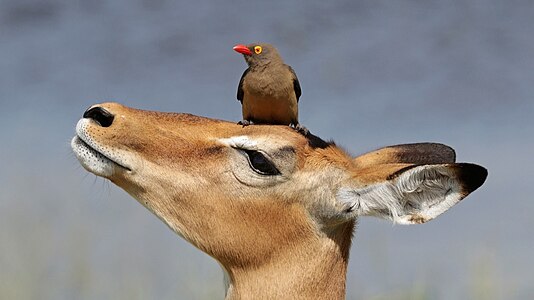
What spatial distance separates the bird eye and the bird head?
188 centimetres

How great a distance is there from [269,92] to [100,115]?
199 cm

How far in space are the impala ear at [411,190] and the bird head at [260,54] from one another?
2.12m

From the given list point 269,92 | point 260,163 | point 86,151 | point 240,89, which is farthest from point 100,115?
point 240,89

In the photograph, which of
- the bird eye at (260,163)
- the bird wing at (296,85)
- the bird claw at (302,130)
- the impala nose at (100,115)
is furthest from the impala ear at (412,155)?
the impala nose at (100,115)

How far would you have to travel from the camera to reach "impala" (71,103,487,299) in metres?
6.73

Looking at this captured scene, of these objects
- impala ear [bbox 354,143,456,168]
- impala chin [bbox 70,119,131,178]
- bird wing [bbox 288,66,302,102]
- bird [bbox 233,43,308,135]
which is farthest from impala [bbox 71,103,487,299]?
bird wing [bbox 288,66,302,102]

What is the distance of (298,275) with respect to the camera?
7.08 meters

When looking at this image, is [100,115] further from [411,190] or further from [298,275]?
[411,190]

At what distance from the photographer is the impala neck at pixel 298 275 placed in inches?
276

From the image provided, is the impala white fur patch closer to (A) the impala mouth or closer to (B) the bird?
(A) the impala mouth

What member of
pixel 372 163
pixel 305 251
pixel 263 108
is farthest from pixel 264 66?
pixel 305 251

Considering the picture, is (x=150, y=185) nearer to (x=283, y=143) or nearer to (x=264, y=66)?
(x=283, y=143)

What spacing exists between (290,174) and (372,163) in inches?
31.5

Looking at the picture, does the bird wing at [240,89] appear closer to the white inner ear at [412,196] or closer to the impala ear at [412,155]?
the impala ear at [412,155]
